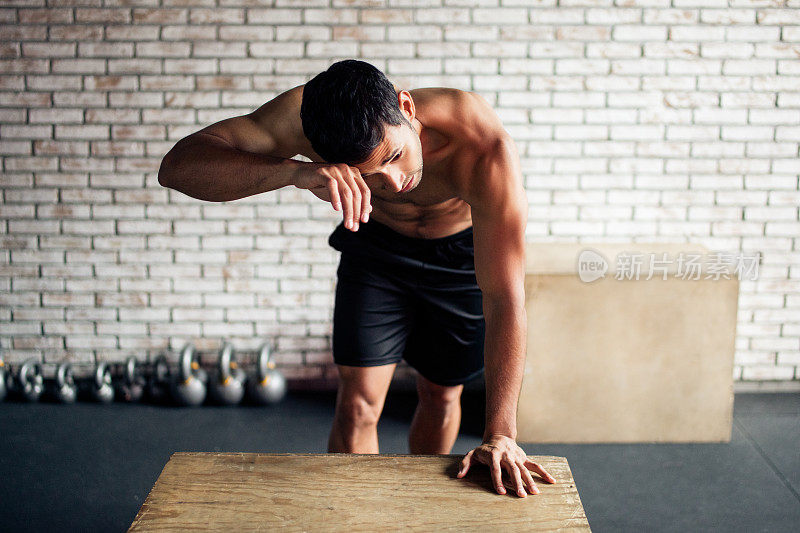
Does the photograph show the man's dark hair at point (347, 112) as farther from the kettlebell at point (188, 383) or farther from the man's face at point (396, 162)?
the kettlebell at point (188, 383)

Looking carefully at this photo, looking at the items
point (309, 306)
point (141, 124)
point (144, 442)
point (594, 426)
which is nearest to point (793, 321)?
point (594, 426)

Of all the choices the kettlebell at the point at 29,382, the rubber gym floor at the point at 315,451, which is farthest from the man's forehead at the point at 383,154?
the kettlebell at the point at 29,382

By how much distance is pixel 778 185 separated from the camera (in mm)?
3584

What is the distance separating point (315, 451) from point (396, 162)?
6.05ft

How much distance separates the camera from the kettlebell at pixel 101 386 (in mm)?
3555

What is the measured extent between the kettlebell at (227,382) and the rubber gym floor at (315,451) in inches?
2.8

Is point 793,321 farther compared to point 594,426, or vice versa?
point 793,321

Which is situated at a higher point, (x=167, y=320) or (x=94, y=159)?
(x=94, y=159)

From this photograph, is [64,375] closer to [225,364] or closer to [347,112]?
[225,364]

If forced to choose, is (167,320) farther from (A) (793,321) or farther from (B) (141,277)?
(A) (793,321)

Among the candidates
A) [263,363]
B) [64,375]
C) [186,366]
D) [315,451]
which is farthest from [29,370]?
[315,451]

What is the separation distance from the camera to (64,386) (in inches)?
140

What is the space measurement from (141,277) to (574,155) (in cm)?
246

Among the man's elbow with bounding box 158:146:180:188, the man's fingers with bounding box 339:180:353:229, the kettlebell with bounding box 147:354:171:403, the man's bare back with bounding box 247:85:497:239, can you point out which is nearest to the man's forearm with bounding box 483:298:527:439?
the man's bare back with bounding box 247:85:497:239
